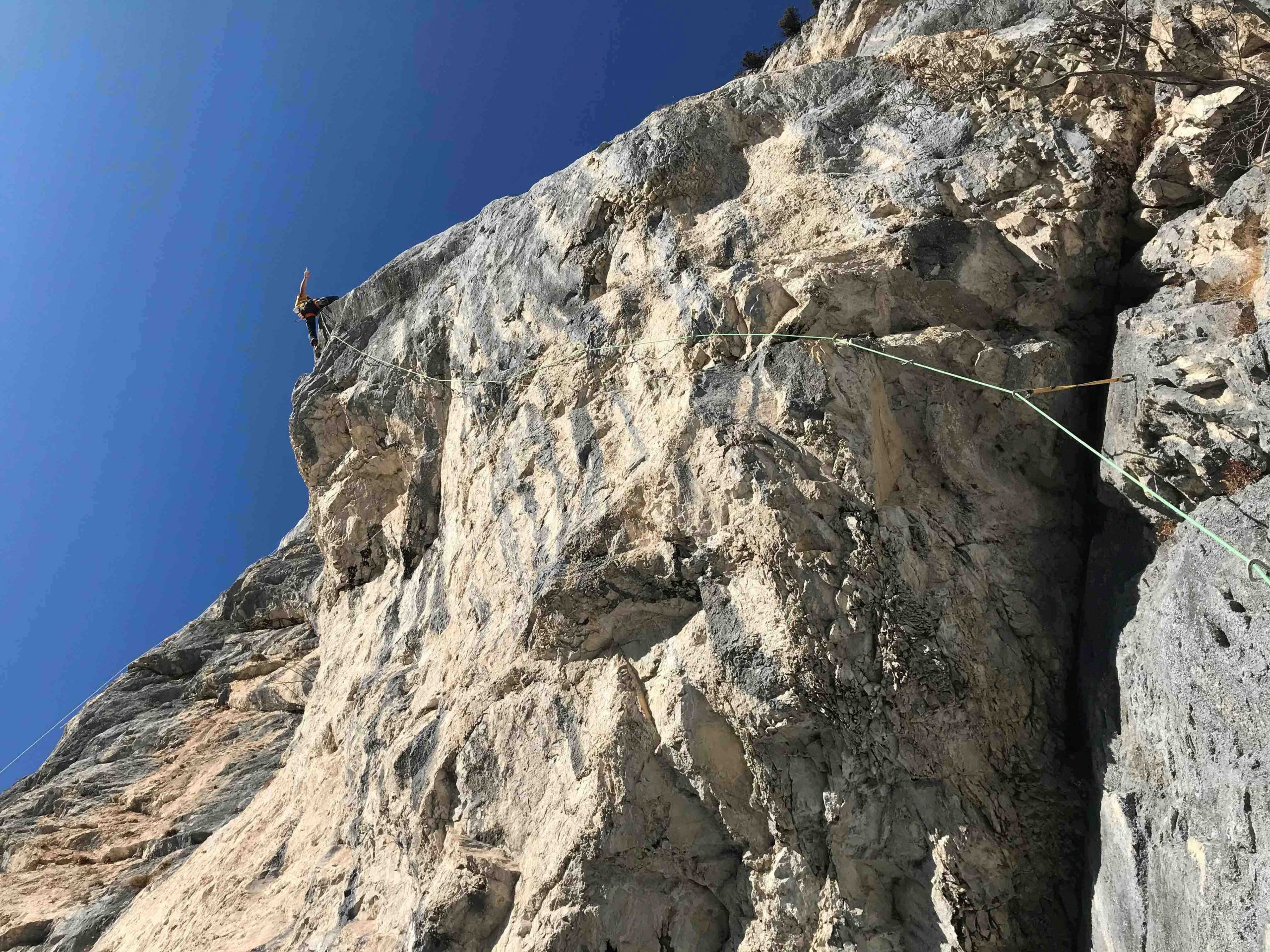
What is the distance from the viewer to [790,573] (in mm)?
6363

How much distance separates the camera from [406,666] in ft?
33.5

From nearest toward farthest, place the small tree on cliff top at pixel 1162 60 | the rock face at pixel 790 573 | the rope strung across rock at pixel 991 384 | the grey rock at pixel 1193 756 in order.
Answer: the grey rock at pixel 1193 756
the rope strung across rock at pixel 991 384
the rock face at pixel 790 573
the small tree on cliff top at pixel 1162 60

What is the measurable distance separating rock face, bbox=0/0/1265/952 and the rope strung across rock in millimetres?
81

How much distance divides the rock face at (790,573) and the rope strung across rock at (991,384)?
0.27 feet

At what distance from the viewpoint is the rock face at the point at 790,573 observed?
227 inches

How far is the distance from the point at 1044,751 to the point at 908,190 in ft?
16.7

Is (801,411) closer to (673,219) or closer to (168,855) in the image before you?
(673,219)

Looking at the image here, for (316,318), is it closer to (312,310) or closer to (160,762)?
(312,310)

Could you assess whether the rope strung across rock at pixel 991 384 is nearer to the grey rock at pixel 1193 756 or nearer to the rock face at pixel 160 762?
the grey rock at pixel 1193 756

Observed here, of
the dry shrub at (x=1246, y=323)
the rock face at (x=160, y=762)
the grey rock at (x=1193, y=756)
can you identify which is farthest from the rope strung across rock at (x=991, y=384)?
the rock face at (x=160, y=762)

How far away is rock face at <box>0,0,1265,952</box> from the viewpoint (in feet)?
18.9

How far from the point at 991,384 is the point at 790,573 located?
7.78ft

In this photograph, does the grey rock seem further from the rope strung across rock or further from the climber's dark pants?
the climber's dark pants

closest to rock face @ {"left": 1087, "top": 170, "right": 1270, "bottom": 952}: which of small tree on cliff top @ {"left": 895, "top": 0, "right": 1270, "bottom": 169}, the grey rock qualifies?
the grey rock
